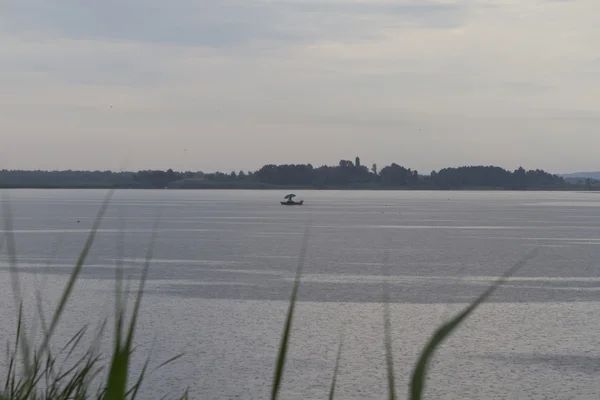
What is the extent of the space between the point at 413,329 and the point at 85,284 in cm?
1011

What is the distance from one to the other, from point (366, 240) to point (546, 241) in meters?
8.73

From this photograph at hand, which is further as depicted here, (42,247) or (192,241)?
(192,241)

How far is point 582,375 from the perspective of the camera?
12.9 meters

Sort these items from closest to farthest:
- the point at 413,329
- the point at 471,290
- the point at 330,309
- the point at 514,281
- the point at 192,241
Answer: the point at 413,329, the point at 330,309, the point at 471,290, the point at 514,281, the point at 192,241

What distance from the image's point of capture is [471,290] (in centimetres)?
2330

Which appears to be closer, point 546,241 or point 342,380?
point 342,380

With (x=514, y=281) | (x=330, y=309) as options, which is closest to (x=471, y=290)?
(x=514, y=281)

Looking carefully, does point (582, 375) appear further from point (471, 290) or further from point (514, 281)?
point (514, 281)

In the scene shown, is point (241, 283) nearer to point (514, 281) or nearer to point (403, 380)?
point (514, 281)

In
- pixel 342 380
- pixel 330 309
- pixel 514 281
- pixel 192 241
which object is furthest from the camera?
pixel 192 241

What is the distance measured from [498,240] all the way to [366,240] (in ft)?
21.6

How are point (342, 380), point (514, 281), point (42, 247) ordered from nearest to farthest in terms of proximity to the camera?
A: point (342, 380), point (514, 281), point (42, 247)

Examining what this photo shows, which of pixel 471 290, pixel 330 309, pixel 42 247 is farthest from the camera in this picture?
pixel 42 247

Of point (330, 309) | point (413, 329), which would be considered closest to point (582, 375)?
point (413, 329)
